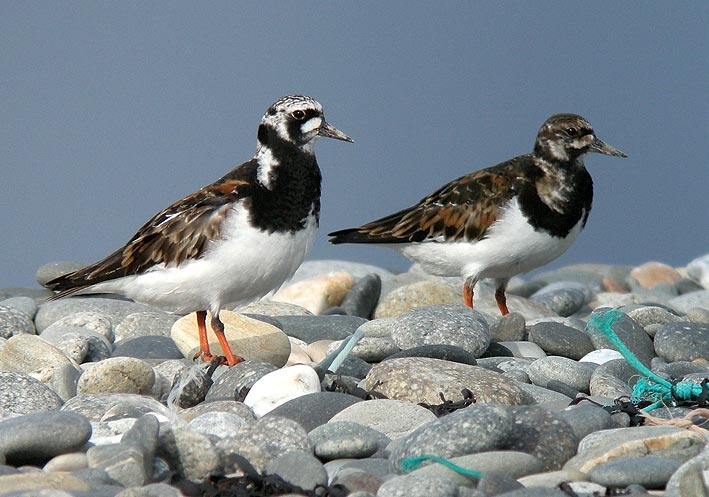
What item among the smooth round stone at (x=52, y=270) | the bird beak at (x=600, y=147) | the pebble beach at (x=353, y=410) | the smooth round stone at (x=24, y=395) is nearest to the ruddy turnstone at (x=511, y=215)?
the bird beak at (x=600, y=147)

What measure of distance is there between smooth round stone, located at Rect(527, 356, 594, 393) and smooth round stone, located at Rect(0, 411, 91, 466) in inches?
141

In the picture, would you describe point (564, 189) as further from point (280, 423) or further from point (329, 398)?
point (280, 423)

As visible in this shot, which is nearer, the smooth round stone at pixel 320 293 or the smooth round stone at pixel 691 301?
the smooth round stone at pixel 320 293

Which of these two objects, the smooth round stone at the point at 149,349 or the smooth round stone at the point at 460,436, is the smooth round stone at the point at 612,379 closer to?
the smooth round stone at the point at 460,436

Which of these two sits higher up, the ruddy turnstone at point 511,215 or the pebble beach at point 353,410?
the ruddy turnstone at point 511,215

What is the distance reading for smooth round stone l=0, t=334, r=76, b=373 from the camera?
26.6 ft

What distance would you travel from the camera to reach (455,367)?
682 centimetres

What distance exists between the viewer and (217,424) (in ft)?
19.6

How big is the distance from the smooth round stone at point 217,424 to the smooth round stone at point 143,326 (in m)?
3.95

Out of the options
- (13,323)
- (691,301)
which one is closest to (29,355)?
(13,323)

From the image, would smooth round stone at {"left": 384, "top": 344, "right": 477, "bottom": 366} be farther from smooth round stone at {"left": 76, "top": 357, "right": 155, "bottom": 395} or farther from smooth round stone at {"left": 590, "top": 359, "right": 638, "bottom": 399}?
smooth round stone at {"left": 76, "top": 357, "right": 155, "bottom": 395}

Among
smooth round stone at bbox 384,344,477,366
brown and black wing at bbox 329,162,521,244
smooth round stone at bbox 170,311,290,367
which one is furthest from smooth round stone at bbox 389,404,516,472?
brown and black wing at bbox 329,162,521,244

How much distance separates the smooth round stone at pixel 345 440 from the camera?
551 centimetres

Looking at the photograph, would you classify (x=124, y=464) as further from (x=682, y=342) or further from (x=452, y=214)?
(x=452, y=214)
